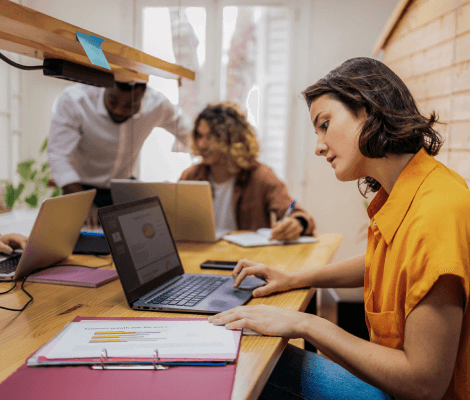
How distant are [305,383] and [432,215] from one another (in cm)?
50

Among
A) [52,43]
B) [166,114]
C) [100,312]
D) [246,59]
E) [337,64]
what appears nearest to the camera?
[100,312]

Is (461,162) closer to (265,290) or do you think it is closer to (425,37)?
(425,37)

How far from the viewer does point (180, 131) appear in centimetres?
209

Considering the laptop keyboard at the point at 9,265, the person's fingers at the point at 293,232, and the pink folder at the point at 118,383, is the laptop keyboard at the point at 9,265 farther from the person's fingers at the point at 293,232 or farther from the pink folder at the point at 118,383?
the person's fingers at the point at 293,232

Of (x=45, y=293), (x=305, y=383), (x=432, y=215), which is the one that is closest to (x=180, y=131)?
(x=45, y=293)

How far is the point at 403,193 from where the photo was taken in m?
0.74

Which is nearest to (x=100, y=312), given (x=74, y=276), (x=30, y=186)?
(x=74, y=276)

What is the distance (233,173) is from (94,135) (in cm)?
74

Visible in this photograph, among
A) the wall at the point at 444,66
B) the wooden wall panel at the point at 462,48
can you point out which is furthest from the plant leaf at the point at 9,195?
the wooden wall panel at the point at 462,48

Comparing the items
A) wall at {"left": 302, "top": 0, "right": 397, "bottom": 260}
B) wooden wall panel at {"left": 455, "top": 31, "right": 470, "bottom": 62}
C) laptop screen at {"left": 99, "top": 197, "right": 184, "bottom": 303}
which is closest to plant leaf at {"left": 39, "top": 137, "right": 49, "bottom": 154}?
laptop screen at {"left": 99, "top": 197, "right": 184, "bottom": 303}

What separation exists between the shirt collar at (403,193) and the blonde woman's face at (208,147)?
149 centimetres

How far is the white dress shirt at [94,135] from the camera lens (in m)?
1.72

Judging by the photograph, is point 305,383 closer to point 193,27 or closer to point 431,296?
point 431,296

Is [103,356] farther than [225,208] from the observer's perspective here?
No
